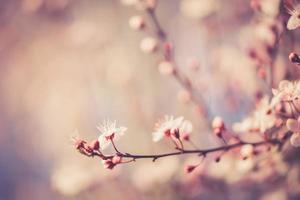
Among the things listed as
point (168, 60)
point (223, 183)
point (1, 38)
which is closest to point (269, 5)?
point (168, 60)

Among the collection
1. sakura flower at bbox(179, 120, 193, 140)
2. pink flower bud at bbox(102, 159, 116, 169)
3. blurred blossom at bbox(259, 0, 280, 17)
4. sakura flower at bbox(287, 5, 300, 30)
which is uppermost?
blurred blossom at bbox(259, 0, 280, 17)

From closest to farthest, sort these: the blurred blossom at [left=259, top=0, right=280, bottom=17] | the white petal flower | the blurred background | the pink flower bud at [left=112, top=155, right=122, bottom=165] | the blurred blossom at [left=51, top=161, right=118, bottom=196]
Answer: the pink flower bud at [left=112, top=155, right=122, bottom=165]
the white petal flower
the blurred blossom at [left=259, top=0, right=280, bottom=17]
the blurred blossom at [left=51, top=161, right=118, bottom=196]
the blurred background

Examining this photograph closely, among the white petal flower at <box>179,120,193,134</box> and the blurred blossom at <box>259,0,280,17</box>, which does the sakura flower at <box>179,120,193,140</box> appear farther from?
the blurred blossom at <box>259,0,280,17</box>

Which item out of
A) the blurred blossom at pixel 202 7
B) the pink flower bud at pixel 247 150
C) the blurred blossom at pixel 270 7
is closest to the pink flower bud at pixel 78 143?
the pink flower bud at pixel 247 150

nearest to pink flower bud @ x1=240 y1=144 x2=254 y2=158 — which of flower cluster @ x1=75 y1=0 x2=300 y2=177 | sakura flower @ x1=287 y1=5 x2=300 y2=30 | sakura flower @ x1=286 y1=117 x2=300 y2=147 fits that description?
flower cluster @ x1=75 y1=0 x2=300 y2=177

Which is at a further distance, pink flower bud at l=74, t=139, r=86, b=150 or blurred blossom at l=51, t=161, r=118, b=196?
blurred blossom at l=51, t=161, r=118, b=196

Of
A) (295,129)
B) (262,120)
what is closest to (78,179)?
(262,120)

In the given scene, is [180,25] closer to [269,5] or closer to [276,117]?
[269,5]

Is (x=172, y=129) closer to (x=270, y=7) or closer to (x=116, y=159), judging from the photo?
(x=116, y=159)
